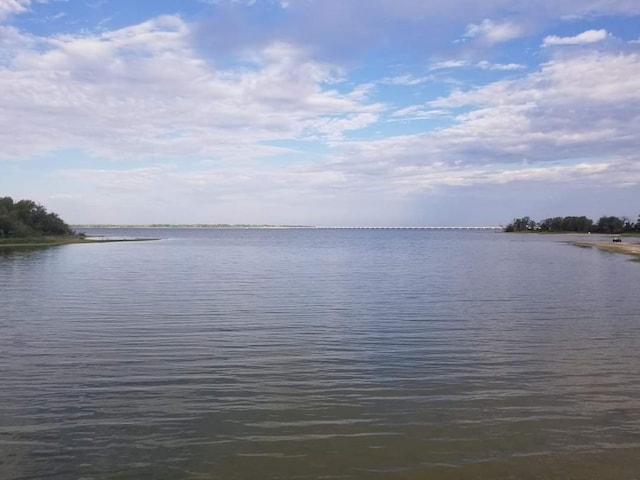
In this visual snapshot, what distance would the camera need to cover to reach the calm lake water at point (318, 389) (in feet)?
26.7

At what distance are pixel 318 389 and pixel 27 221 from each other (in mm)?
106245

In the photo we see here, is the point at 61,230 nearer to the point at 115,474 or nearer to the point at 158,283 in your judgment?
the point at 158,283

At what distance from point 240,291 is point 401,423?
2055 centimetres

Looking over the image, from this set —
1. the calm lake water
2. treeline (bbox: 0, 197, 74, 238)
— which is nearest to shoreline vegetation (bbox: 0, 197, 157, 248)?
treeline (bbox: 0, 197, 74, 238)

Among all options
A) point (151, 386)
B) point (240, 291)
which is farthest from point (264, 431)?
point (240, 291)

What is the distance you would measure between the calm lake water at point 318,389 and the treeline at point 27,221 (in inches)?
2987

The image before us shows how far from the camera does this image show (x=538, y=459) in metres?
8.15

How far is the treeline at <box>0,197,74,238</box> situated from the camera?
9162 cm

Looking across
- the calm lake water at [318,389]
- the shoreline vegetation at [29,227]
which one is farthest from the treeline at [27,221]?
the calm lake water at [318,389]

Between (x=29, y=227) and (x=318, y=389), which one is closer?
(x=318, y=389)

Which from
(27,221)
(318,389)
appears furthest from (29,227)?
(318,389)

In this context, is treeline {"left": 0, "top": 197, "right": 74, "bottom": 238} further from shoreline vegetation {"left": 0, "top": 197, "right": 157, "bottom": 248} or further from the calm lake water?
the calm lake water

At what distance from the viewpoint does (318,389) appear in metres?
11.6

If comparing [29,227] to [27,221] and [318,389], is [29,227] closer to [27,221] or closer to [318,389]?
[27,221]
